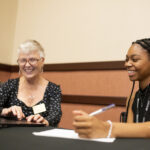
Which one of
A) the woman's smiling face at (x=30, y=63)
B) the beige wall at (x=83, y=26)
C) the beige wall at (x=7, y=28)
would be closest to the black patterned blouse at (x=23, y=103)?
the woman's smiling face at (x=30, y=63)

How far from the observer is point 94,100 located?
90.2 inches

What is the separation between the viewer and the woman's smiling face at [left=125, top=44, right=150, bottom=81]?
1308 millimetres

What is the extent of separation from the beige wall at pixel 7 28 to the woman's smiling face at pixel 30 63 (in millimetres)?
1211

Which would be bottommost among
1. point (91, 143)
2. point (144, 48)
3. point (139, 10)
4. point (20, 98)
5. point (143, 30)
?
point (20, 98)

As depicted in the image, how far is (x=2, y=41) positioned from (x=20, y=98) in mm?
1402

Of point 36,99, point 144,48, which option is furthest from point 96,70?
point 144,48

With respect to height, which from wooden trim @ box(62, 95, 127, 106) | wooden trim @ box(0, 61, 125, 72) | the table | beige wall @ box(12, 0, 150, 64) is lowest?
wooden trim @ box(62, 95, 127, 106)

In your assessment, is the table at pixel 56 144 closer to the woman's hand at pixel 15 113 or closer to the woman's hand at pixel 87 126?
the woman's hand at pixel 87 126

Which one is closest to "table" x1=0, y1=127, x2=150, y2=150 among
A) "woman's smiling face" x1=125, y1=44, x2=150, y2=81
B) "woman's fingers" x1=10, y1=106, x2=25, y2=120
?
"woman's fingers" x1=10, y1=106, x2=25, y2=120

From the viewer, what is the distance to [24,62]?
1.80 m

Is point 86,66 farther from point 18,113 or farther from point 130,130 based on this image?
point 130,130

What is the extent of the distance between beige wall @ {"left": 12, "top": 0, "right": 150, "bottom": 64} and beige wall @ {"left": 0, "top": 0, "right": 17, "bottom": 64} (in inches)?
2.5

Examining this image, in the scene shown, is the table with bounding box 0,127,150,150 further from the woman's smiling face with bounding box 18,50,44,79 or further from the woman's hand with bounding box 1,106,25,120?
the woman's smiling face with bounding box 18,50,44,79

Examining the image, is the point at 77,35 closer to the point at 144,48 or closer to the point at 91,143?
the point at 144,48
